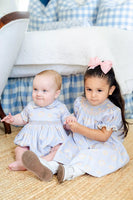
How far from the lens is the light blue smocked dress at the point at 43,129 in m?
1.09

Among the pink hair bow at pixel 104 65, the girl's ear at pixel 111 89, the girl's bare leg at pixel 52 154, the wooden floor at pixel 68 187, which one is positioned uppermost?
the pink hair bow at pixel 104 65

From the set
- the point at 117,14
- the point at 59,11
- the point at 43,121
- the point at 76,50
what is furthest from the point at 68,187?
the point at 59,11

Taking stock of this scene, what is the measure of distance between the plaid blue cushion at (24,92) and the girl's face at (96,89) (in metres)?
0.58

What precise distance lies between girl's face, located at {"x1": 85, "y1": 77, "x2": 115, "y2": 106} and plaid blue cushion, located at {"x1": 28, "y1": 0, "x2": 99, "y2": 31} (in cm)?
159

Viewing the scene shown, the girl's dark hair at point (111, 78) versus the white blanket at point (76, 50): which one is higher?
the white blanket at point (76, 50)

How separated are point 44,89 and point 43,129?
0.63ft

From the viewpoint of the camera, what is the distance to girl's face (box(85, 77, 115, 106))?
1.07 metres

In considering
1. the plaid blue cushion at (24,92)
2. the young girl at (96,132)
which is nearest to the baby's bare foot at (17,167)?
the young girl at (96,132)

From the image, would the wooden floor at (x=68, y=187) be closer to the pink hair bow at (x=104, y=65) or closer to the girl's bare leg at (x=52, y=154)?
the girl's bare leg at (x=52, y=154)

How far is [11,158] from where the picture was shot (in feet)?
3.71

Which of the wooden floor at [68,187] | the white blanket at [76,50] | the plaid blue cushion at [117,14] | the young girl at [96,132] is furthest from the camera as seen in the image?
the plaid blue cushion at [117,14]

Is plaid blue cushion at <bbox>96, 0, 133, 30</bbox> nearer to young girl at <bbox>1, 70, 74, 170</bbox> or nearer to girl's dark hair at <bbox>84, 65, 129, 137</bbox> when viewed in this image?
girl's dark hair at <bbox>84, 65, 129, 137</bbox>

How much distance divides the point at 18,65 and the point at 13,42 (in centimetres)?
29

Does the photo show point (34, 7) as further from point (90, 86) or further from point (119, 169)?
point (119, 169)
